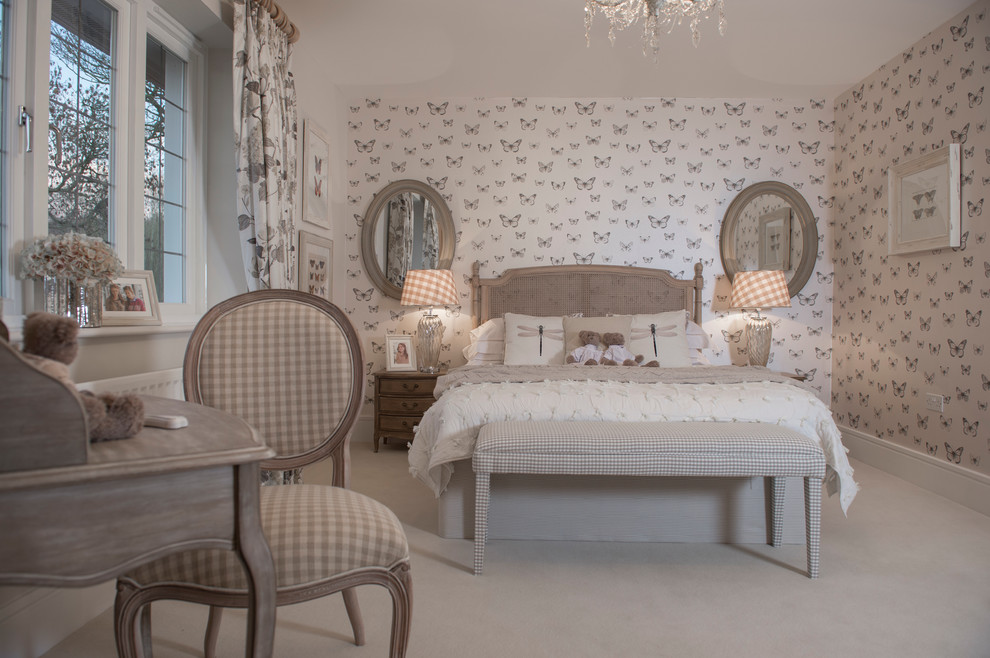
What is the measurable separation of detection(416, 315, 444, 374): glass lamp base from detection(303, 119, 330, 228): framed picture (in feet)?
3.29

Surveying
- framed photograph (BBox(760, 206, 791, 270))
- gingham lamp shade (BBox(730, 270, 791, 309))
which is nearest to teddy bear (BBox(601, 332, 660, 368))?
gingham lamp shade (BBox(730, 270, 791, 309))

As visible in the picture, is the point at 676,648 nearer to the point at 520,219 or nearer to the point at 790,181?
the point at 520,219

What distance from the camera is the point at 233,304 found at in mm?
1785

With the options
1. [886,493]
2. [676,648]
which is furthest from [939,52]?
[676,648]

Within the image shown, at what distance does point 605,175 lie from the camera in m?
4.90

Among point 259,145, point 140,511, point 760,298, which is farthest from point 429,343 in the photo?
point 140,511

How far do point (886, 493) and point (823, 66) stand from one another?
2.74m

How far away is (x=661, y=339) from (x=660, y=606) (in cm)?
230

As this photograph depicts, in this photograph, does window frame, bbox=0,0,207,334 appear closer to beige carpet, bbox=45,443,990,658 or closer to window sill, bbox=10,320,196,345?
window sill, bbox=10,320,196,345

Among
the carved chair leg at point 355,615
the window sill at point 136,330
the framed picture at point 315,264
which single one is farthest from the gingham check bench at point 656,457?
the framed picture at point 315,264

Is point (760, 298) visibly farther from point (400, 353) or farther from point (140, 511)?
point (140, 511)

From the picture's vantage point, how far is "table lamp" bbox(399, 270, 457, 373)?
14.8ft

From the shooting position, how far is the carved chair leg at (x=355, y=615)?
182 cm

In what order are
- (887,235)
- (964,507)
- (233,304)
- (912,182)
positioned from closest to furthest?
(233,304), (964,507), (912,182), (887,235)
